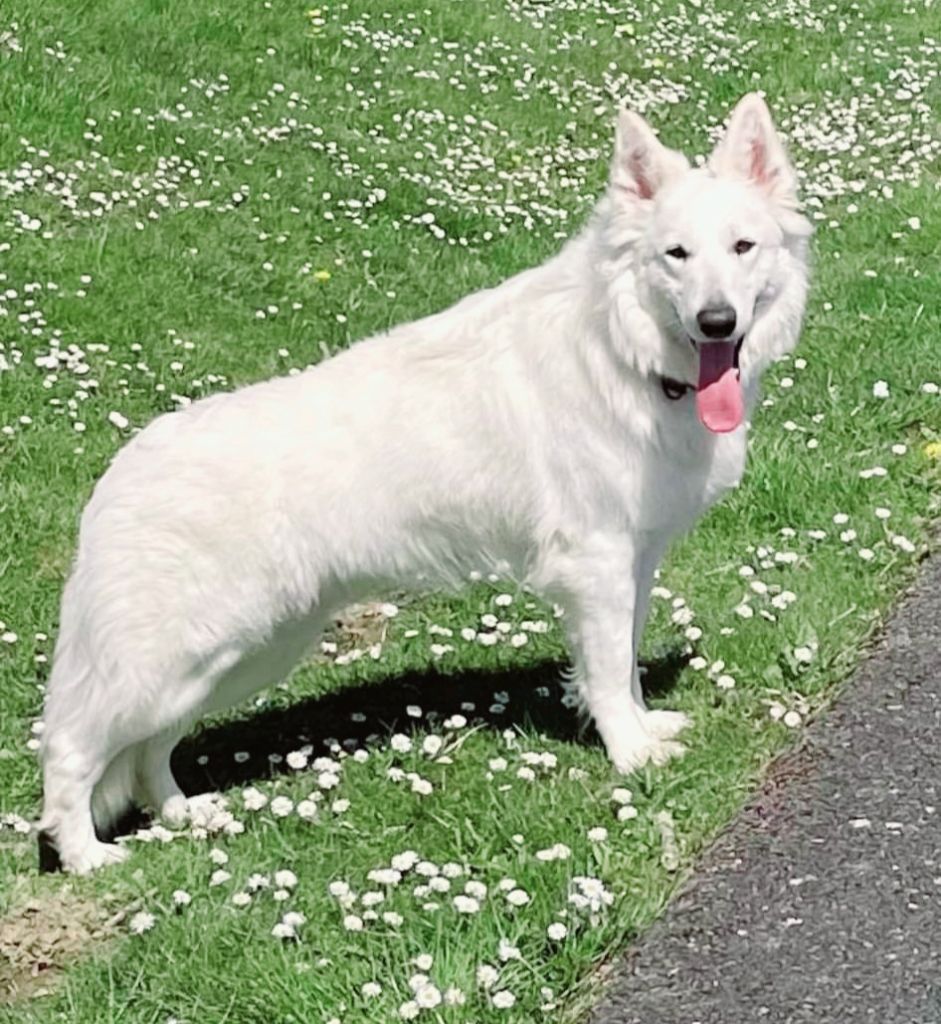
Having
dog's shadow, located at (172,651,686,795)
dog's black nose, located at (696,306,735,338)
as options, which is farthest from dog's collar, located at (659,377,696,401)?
dog's shadow, located at (172,651,686,795)

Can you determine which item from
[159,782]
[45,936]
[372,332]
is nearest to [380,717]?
[159,782]

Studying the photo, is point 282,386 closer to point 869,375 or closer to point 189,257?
point 869,375

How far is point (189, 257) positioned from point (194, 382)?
1.62m

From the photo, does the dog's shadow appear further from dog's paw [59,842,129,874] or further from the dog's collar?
the dog's collar

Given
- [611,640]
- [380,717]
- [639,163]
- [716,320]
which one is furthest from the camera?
[380,717]

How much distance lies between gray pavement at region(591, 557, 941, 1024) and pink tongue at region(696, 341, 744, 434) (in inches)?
45.5

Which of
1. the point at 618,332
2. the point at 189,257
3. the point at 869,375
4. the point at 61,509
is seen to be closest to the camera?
the point at 618,332

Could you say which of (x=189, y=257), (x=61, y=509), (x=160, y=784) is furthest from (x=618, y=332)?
(x=189, y=257)

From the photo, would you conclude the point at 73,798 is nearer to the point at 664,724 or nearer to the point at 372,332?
the point at 664,724

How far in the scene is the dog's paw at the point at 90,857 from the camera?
16.5ft

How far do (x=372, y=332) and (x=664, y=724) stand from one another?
4313 millimetres

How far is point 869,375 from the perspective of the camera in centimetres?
831

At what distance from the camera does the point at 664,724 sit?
555cm

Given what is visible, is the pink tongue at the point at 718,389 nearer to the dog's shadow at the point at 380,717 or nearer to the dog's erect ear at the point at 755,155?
the dog's erect ear at the point at 755,155
